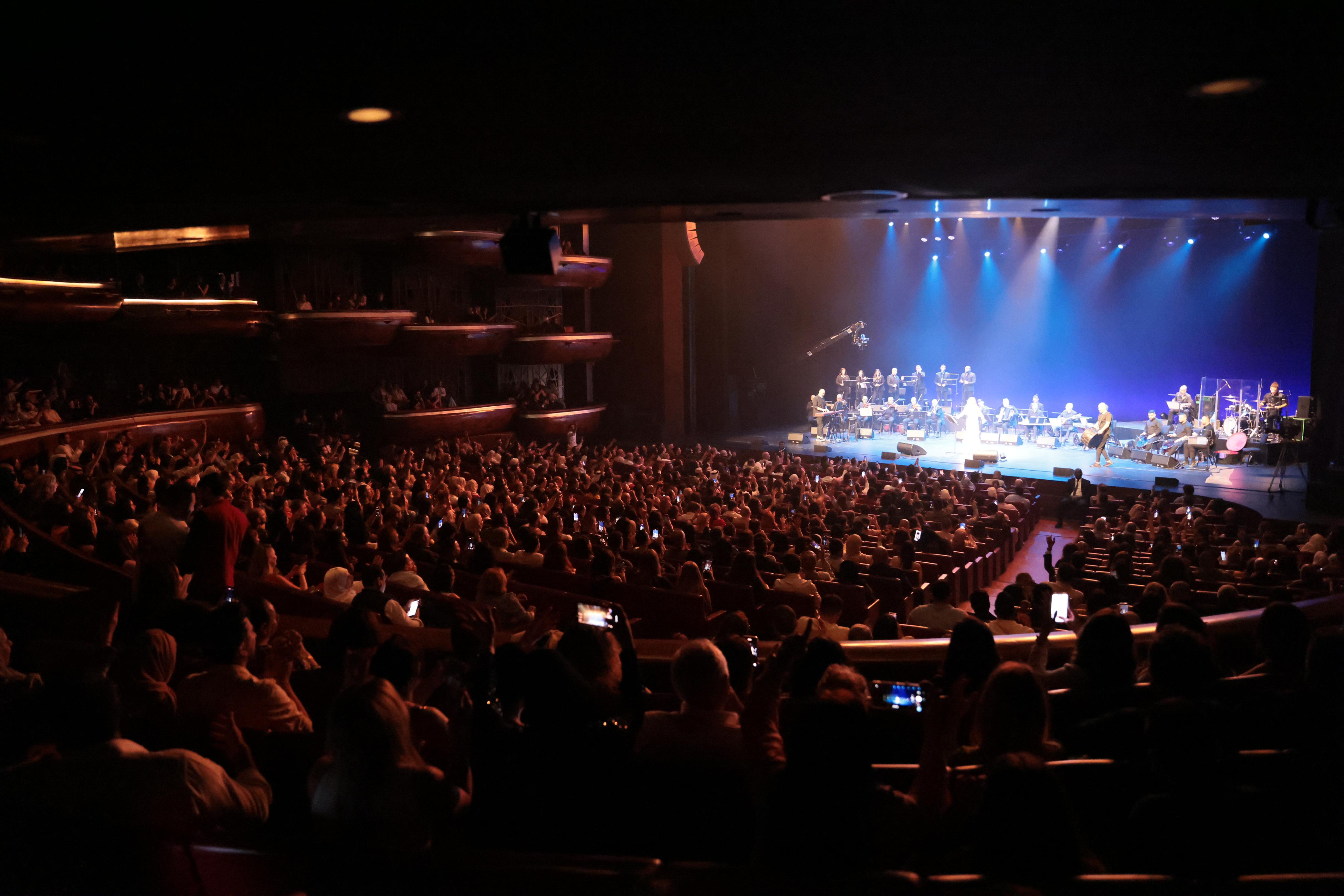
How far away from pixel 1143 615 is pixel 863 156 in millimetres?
2806

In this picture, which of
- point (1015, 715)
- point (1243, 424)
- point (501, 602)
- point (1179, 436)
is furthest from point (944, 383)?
point (1015, 715)

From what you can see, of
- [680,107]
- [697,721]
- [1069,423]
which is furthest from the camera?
[1069,423]

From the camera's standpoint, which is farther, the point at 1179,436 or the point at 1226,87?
the point at 1179,436

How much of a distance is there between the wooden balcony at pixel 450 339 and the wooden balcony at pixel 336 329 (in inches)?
13.9

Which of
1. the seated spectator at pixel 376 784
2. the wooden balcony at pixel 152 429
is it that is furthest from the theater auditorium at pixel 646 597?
the wooden balcony at pixel 152 429

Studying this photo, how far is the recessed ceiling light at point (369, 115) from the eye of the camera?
3223 millimetres

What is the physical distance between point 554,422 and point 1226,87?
19295 mm

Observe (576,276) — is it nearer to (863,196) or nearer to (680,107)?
(863,196)

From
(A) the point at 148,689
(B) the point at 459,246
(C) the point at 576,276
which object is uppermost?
(B) the point at 459,246

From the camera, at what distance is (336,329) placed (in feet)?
58.6

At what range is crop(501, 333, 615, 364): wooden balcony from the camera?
69.5ft

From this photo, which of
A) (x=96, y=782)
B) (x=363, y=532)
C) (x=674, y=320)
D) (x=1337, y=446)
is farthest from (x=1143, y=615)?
(x=674, y=320)

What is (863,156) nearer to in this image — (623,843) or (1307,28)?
(1307,28)

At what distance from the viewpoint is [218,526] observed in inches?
188
